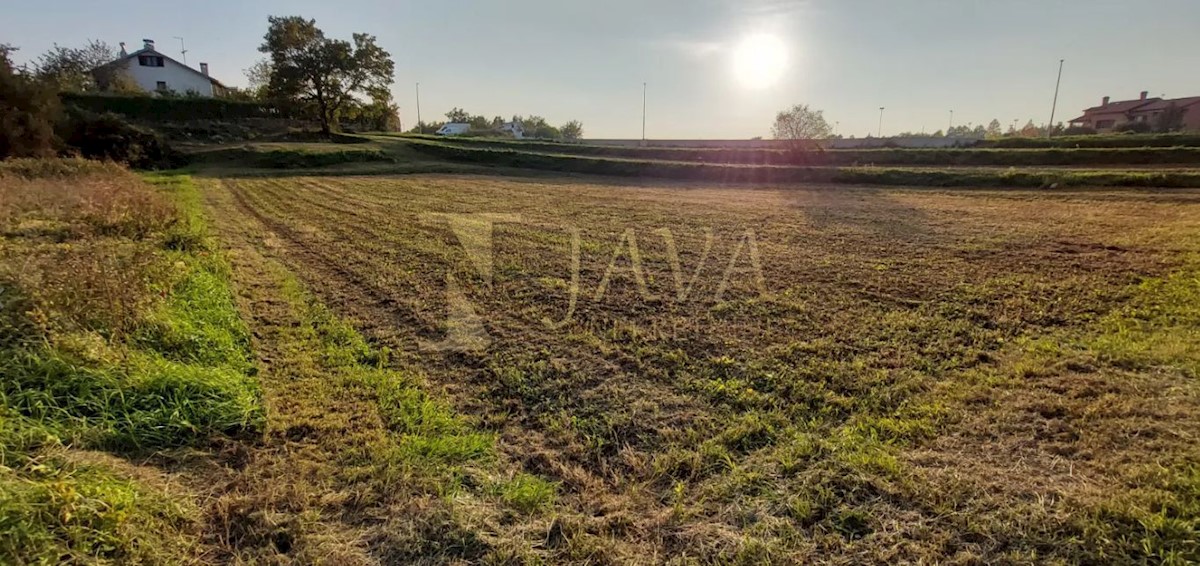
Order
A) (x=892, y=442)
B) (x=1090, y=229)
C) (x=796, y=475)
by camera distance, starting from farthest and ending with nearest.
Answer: (x=1090, y=229) → (x=892, y=442) → (x=796, y=475)

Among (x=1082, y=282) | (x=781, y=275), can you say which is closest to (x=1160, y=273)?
(x=1082, y=282)

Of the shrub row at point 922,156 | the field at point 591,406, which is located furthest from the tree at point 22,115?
the shrub row at point 922,156

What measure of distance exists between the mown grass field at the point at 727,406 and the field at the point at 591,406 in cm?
2

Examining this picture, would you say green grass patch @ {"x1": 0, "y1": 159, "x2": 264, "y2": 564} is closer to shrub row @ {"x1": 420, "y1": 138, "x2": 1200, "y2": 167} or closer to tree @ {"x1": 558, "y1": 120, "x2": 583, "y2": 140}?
shrub row @ {"x1": 420, "y1": 138, "x2": 1200, "y2": 167}

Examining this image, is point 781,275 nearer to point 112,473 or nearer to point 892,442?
point 892,442

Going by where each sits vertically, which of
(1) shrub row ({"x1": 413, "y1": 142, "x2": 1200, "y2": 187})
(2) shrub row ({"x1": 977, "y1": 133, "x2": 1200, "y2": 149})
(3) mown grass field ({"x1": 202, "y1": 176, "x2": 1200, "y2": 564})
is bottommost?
(3) mown grass field ({"x1": 202, "y1": 176, "x2": 1200, "y2": 564})

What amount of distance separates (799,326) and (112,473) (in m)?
5.25

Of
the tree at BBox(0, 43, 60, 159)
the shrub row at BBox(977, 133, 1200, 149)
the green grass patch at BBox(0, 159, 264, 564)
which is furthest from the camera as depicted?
the shrub row at BBox(977, 133, 1200, 149)

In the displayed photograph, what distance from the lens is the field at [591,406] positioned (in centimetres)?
249

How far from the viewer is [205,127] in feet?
113

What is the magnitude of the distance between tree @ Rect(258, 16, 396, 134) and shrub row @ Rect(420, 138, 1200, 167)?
11.5 m

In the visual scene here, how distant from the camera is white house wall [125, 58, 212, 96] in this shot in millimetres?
46125

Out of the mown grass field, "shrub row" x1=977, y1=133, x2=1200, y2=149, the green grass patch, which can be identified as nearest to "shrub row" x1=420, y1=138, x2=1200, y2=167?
"shrub row" x1=977, y1=133, x2=1200, y2=149

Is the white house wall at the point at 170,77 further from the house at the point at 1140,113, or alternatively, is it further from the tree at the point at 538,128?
the house at the point at 1140,113
